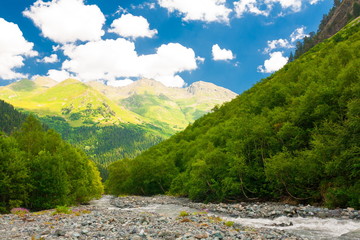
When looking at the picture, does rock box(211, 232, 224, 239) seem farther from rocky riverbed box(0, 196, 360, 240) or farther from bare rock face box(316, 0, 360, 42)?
bare rock face box(316, 0, 360, 42)

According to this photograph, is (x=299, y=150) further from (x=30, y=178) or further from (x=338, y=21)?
(x=338, y=21)

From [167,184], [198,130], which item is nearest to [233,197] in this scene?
[167,184]

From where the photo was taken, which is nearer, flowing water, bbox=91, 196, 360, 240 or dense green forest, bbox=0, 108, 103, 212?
flowing water, bbox=91, 196, 360, 240

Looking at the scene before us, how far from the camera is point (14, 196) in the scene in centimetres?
4031

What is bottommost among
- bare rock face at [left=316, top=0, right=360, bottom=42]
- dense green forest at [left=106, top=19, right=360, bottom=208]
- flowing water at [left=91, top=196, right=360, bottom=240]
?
flowing water at [left=91, top=196, right=360, bottom=240]

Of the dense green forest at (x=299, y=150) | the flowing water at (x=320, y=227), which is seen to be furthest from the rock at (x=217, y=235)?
the dense green forest at (x=299, y=150)

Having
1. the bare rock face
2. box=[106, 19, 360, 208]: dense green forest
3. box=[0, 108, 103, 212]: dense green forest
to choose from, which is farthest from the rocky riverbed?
the bare rock face

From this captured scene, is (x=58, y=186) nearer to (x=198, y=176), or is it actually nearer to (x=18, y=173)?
(x=18, y=173)

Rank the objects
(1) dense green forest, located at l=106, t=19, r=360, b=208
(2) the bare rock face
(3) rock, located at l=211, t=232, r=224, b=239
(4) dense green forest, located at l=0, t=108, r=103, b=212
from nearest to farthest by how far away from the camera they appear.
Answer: (3) rock, located at l=211, t=232, r=224, b=239 → (1) dense green forest, located at l=106, t=19, r=360, b=208 → (4) dense green forest, located at l=0, t=108, r=103, b=212 → (2) the bare rock face

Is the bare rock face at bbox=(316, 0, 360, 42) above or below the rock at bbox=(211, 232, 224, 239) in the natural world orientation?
above

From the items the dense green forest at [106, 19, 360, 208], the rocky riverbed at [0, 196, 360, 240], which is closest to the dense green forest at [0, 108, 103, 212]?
the rocky riverbed at [0, 196, 360, 240]

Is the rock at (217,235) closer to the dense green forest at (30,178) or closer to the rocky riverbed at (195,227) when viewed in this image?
the rocky riverbed at (195,227)

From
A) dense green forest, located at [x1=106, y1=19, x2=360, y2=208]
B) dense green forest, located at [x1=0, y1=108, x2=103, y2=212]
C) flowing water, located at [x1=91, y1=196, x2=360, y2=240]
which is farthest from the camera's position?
dense green forest, located at [x1=0, y1=108, x2=103, y2=212]

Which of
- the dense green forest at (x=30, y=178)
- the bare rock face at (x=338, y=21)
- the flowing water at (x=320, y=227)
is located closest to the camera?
the flowing water at (x=320, y=227)
